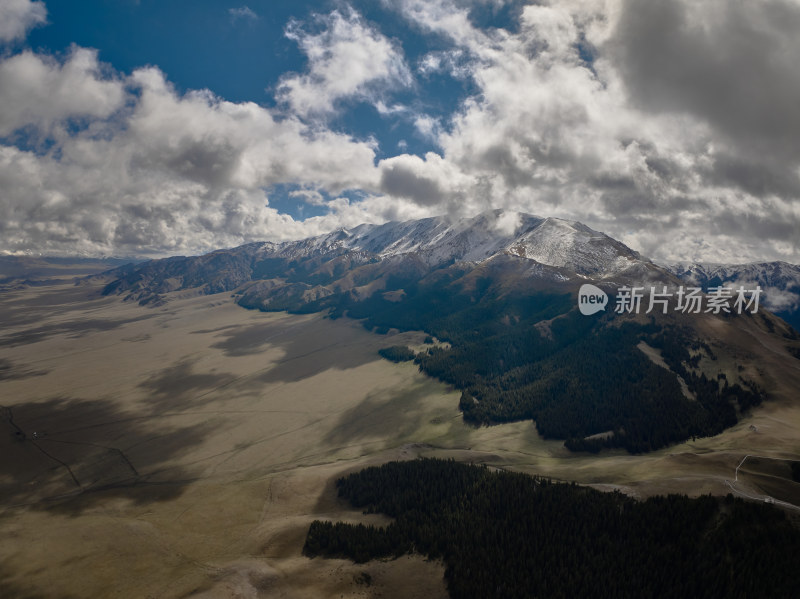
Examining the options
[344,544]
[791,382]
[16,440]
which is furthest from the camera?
[16,440]

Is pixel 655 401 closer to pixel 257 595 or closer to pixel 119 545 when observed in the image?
pixel 257 595

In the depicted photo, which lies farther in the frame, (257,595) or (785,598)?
(257,595)

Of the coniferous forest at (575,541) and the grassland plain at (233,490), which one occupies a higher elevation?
the coniferous forest at (575,541)

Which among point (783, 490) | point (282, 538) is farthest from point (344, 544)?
point (783, 490)

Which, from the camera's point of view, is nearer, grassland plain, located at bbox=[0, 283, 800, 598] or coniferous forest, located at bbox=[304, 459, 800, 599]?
coniferous forest, located at bbox=[304, 459, 800, 599]

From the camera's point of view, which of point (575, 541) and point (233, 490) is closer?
point (575, 541)

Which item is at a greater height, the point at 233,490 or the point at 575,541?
the point at 575,541

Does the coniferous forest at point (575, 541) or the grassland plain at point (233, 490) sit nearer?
the coniferous forest at point (575, 541)

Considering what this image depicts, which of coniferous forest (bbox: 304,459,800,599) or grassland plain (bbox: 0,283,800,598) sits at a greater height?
coniferous forest (bbox: 304,459,800,599)
